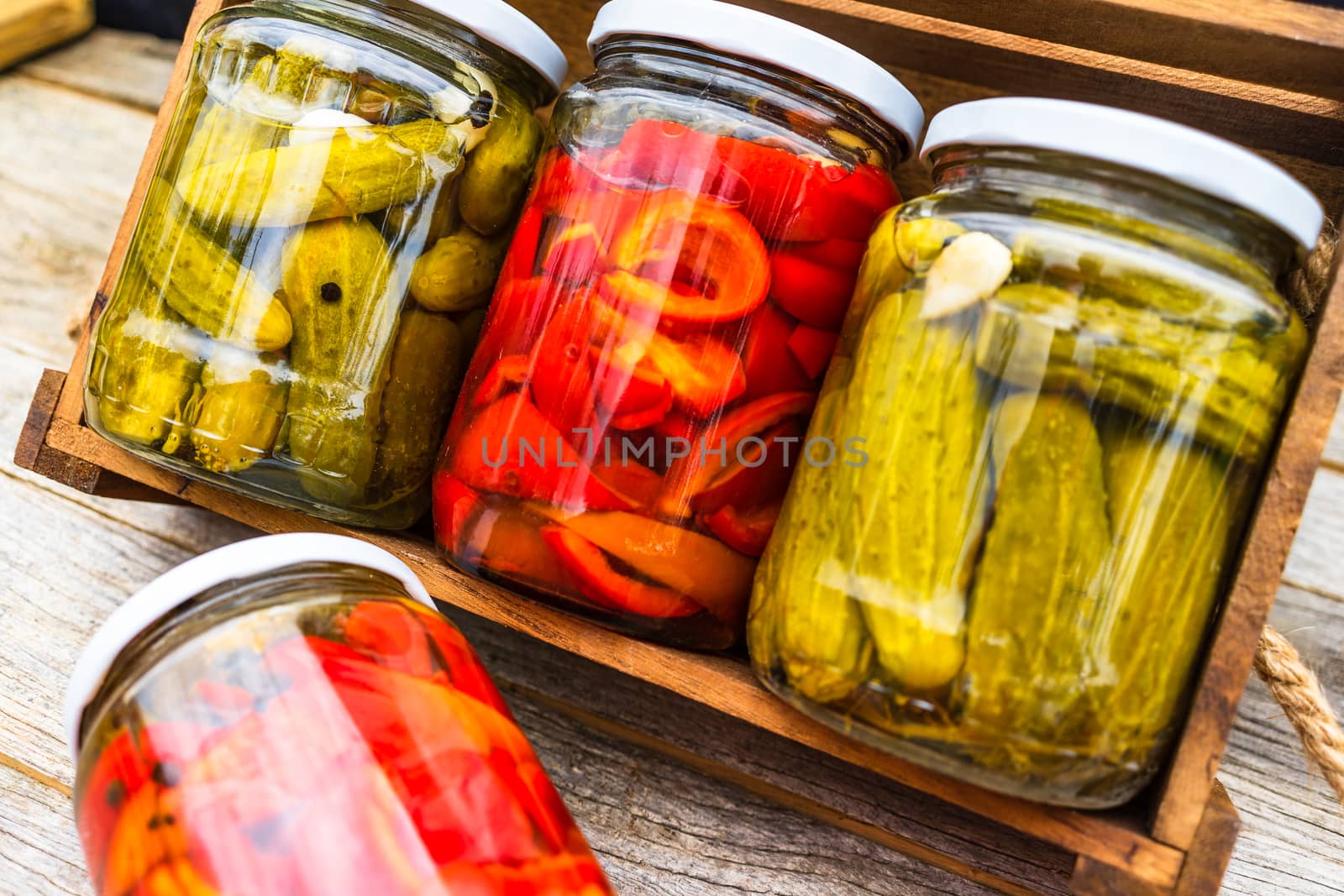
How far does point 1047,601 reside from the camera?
0.48m

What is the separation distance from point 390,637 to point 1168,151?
1.58 feet

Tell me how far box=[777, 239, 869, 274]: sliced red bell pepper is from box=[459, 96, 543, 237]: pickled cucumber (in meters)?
0.22

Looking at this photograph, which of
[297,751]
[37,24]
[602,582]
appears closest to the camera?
[297,751]

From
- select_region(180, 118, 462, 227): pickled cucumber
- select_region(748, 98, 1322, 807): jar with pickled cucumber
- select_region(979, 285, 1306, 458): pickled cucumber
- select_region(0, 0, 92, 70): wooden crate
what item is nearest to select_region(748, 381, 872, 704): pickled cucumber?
select_region(748, 98, 1322, 807): jar with pickled cucumber

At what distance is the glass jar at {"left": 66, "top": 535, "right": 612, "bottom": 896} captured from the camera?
17.4 inches

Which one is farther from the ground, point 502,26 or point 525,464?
point 502,26

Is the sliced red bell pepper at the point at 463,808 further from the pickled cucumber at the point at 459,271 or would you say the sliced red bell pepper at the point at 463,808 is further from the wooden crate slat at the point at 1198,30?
the wooden crate slat at the point at 1198,30

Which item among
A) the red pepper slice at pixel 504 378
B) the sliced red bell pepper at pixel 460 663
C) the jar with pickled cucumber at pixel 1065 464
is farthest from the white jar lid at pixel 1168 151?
the sliced red bell pepper at pixel 460 663

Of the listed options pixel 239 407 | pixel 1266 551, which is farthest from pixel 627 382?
pixel 1266 551

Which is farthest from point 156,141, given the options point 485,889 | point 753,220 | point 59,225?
point 485,889

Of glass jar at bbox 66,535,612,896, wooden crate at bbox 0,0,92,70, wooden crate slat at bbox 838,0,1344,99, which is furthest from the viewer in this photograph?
wooden crate at bbox 0,0,92,70

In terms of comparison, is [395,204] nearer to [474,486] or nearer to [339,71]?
[339,71]

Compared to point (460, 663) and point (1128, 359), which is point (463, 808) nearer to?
point (460, 663)

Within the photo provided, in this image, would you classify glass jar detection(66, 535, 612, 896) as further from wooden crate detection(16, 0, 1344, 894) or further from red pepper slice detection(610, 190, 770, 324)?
red pepper slice detection(610, 190, 770, 324)
